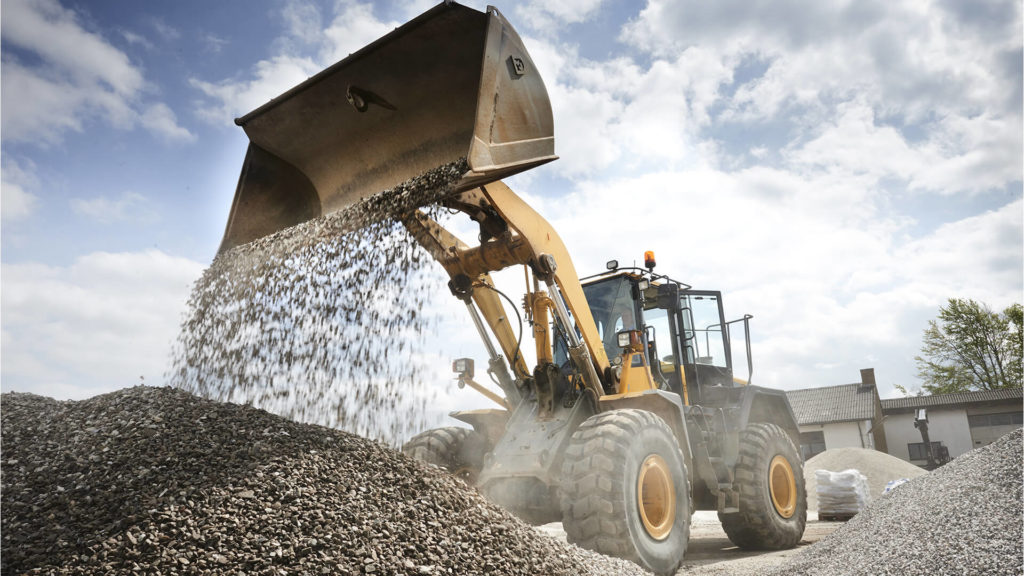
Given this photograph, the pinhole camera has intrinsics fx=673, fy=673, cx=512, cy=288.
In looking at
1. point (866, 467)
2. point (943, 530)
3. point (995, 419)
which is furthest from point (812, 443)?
point (943, 530)

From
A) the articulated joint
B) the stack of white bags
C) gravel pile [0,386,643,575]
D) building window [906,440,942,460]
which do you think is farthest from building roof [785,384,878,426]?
gravel pile [0,386,643,575]

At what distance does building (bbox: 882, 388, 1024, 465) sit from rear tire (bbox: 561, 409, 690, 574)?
85.0ft

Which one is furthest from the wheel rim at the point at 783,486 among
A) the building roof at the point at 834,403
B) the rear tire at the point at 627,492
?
the building roof at the point at 834,403

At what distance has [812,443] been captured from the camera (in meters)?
27.1

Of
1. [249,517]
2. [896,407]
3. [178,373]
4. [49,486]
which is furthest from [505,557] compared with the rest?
[896,407]

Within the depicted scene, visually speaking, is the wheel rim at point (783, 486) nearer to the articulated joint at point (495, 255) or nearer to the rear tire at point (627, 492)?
the rear tire at point (627, 492)

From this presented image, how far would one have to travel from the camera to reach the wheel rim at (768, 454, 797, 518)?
22.1ft

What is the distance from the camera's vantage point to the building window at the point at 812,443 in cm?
2682

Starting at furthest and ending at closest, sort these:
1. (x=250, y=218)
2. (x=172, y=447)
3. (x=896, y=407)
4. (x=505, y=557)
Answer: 1. (x=896, y=407)
2. (x=250, y=218)
3. (x=172, y=447)
4. (x=505, y=557)

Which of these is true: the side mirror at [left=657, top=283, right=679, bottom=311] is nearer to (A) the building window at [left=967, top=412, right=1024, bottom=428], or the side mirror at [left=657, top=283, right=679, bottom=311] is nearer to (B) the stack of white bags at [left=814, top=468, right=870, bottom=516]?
(B) the stack of white bags at [left=814, top=468, right=870, bottom=516]

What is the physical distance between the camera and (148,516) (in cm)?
295

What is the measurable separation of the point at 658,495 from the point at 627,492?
22.8 inches

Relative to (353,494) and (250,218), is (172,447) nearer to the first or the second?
(353,494)

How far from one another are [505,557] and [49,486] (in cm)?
228
